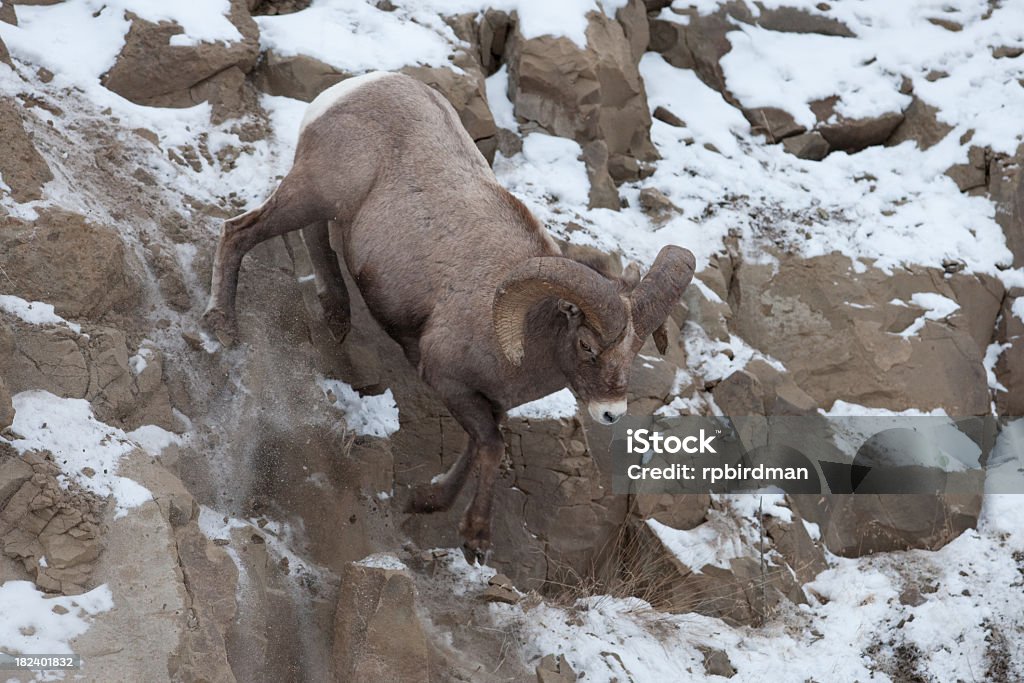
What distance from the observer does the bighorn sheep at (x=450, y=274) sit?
18.4 ft

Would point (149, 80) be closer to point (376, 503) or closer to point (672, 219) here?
point (376, 503)

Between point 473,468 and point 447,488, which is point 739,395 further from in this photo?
point 447,488

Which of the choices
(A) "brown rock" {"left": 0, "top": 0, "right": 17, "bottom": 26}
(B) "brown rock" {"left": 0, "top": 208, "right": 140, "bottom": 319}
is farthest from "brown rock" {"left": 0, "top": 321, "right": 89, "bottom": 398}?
(A) "brown rock" {"left": 0, "top": 0, "right": 17, "bottom": 26}

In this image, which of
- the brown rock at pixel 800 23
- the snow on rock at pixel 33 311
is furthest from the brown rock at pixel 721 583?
the brown rock at pixel 800 23

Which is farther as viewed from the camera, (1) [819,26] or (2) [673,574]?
(1) [819,26]

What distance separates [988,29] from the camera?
36.6ft

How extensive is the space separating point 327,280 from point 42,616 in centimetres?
310

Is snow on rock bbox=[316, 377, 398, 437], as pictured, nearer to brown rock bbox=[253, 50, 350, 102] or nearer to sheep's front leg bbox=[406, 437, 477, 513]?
sheep's front leg bbox=[406, 437, 477, 513]

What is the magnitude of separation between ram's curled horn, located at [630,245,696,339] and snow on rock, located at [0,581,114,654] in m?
2.96

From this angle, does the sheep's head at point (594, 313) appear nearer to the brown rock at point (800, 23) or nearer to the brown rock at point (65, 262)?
the brown rock at point (65, 262)

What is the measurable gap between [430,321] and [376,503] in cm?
126

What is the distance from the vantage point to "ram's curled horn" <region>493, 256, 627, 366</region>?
17.5 feet

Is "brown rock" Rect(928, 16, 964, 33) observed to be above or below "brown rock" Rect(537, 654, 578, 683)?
above

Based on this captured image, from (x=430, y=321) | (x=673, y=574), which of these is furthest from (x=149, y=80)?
(x=673, y=574)
